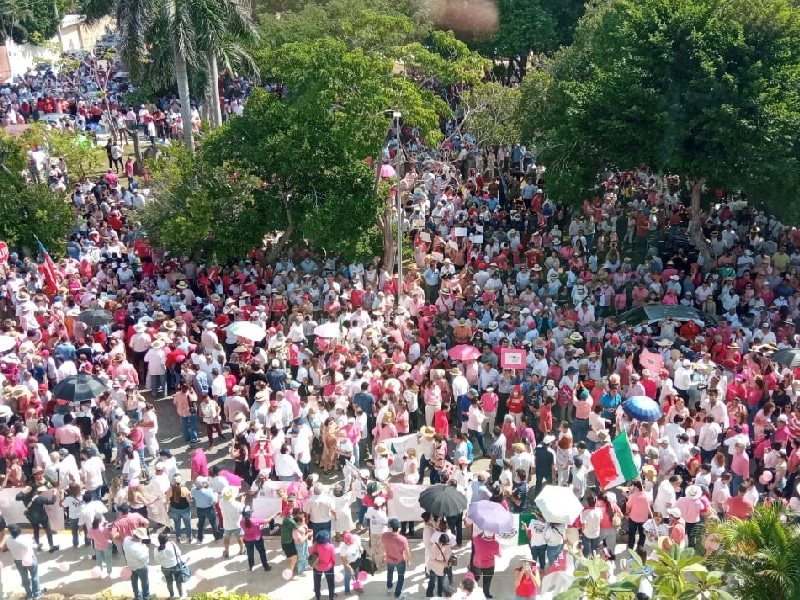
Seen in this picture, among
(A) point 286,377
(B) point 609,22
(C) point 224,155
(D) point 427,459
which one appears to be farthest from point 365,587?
(B) point 609,22

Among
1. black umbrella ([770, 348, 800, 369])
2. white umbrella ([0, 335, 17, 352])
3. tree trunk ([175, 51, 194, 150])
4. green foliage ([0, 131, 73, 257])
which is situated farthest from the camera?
tree trunk ([175, 51, 194, 150])

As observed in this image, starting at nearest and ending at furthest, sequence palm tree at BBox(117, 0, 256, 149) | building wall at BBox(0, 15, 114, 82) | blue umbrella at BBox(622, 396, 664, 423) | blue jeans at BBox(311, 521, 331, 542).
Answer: blue jeans at BBox(311, 521, 331, 542)
blue umbrella at BBox(622, 396, 664, 423)
palm tree at BBox(117, 0, 256, 149)
building wall at BBox(0, 15, 114, 82)

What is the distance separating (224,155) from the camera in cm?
2319

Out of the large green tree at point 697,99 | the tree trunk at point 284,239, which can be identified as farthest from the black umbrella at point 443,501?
the large green tree at point 697,99

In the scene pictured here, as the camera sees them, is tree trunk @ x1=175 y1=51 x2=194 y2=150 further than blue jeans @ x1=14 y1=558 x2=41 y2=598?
Yes

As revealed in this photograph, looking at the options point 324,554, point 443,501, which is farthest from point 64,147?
point 443,501

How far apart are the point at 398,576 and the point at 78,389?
633cm

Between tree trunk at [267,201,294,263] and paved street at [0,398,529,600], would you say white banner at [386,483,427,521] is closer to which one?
paved street at [0,398,529,600]

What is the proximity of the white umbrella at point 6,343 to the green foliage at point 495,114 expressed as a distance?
46.4ft

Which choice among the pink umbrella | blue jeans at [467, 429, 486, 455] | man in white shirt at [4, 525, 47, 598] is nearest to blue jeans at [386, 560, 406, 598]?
blue jeans at [467, 429, 486, 455]

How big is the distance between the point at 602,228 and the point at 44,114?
75.6 feet

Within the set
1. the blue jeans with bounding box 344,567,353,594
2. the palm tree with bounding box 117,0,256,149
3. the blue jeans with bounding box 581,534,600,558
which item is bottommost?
the blue jeans with bounding box 344,567,353,594

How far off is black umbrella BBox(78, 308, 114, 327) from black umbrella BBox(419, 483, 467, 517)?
357 inches

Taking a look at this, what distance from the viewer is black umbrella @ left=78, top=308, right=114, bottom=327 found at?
1903 cm
